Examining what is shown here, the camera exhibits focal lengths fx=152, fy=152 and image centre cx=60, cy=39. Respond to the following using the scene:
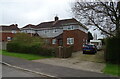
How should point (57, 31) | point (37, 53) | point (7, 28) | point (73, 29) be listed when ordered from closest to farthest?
point (37, 53), point (73, 29), point (57, 31), point (7, 28)

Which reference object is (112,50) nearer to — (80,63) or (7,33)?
(80,63)

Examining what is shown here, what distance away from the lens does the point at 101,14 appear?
16531 mm

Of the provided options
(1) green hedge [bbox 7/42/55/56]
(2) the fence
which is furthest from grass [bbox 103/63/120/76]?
(1) green hedge [bbox 7/42/55/56]

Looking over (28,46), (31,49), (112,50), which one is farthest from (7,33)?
(112,50)

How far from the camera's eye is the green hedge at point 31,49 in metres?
20.5

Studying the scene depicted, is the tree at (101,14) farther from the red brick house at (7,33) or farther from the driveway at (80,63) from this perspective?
the red brick house at (7,33)

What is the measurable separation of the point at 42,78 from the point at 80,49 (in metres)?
22.3

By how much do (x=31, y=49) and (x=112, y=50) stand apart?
1169 centimetres

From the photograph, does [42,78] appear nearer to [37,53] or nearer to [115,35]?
[115,35]

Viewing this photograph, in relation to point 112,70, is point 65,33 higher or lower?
higher

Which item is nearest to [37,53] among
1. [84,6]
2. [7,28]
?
[84,6]

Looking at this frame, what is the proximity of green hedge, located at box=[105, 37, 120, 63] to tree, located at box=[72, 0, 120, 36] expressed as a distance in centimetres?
78

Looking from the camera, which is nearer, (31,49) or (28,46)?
(31,49)

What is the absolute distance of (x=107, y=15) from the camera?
639 inches
